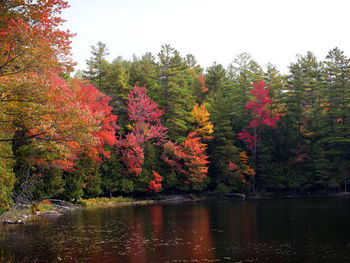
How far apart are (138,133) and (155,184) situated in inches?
265

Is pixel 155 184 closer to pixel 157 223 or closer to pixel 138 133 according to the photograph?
pixel 138 133

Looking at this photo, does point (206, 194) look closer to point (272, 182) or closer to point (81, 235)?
→ point (272, 182)

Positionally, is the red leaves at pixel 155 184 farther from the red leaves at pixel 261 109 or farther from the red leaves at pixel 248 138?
the red leaves at pixel 261 109

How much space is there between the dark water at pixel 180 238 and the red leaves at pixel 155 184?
13.8 metres

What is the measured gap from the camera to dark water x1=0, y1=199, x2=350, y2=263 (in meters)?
16.5

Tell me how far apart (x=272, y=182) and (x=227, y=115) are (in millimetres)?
12418

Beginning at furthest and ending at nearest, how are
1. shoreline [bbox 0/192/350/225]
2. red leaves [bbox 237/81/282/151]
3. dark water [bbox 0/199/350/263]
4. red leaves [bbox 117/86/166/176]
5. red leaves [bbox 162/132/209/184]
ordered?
red leaves [bbox 237/81/282/151] → red leaves [bbox 162/132/209/184] → red leaves [bbox 117/86/166/176] → shoreline [bbox 0/192/350/225] → dark water [bbox 0/199/350/263]

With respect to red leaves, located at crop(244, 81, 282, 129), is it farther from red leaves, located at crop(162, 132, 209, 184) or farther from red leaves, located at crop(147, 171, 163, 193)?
red leaves, located at crop(147, 171, 163, 193)

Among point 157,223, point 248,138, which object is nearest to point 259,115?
point 248,138

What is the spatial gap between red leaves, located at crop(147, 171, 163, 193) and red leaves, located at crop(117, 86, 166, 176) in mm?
2256

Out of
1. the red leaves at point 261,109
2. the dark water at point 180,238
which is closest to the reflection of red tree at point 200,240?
the dark water at point 180,238

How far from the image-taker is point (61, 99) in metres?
15.9

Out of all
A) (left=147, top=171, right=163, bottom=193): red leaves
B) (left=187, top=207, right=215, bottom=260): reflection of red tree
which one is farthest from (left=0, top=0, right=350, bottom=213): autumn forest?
(left=187, top=207, right=215, bottom=260): reflection of red tree

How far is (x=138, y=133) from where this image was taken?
4453cm
